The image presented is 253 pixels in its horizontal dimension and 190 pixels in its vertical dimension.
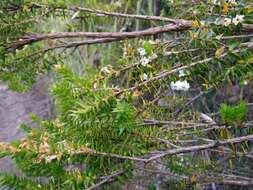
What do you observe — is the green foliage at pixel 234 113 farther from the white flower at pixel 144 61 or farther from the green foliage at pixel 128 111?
the white flower at pixel 144 61

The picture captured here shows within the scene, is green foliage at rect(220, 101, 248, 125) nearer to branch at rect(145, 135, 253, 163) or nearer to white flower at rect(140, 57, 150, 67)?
branch at rect(145, 135, 253, 163)

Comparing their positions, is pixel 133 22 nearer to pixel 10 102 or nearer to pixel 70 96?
pixel 10 102

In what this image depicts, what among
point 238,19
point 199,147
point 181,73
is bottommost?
point 199,147

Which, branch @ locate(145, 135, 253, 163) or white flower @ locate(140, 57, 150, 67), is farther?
white flower @ locate(140, 57, 150, 67)

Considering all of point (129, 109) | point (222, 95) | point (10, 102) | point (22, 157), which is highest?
point (129, 109)

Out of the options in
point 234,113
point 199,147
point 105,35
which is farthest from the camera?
point 105,35

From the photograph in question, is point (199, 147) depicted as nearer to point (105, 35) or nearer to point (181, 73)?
point (181, 73)

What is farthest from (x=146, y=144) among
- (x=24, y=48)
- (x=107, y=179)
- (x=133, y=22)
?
(x=133, y=22)

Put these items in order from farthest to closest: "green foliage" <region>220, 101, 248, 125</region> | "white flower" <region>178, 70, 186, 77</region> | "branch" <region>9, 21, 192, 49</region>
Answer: "branch" <region>9, 21, 192, 49</region> → "white flower" <region>178, 70, 186, 77</region> → "green foliage" <region>220, 101, 248, 125</region>

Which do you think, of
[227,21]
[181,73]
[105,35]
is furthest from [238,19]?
[105,35]

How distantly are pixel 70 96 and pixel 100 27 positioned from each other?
1565 millimetres

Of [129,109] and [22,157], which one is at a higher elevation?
[129,109]

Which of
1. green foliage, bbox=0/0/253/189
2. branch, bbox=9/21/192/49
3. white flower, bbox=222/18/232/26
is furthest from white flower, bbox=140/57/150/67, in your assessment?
branch, bbox=9/21/192/49

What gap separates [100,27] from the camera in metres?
2.28
